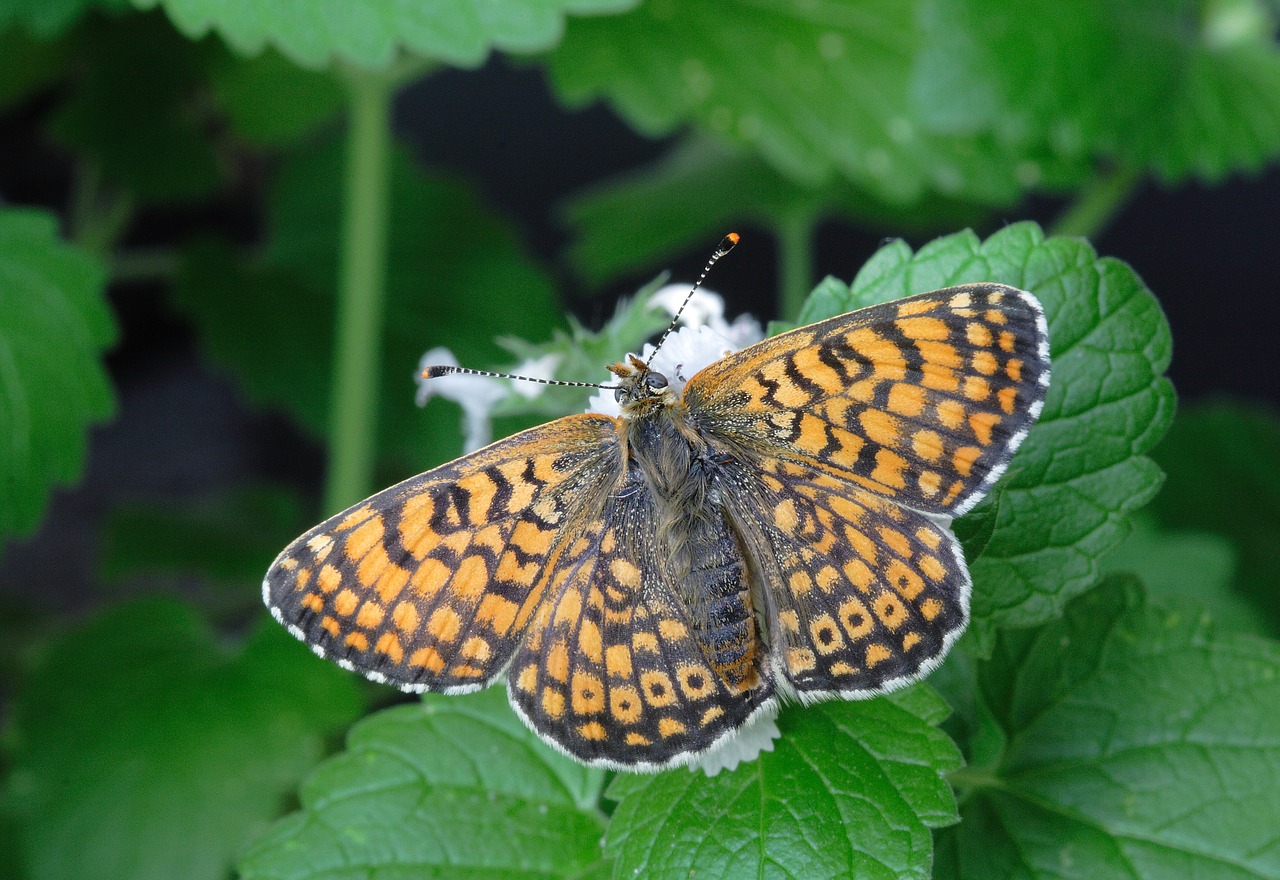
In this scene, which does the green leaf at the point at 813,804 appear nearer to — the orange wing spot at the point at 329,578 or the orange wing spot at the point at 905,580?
the orange wing spot at the point at 905,580

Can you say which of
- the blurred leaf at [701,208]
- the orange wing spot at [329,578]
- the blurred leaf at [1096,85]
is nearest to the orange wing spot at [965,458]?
the orange wing spot at [329,578]

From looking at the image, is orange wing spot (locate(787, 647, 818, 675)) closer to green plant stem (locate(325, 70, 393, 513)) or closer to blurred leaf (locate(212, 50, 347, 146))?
green plant stem (locate(325, 70, 393, 513))

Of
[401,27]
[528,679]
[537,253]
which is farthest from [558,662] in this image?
[537,253]

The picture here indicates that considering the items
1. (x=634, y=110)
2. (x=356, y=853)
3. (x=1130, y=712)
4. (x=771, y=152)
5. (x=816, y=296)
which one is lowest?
(x=1130, y=712)

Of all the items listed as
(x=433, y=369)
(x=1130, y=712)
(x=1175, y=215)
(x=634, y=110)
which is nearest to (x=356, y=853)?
(x=433, y=369)

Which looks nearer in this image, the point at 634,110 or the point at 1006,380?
the point at 1006,380

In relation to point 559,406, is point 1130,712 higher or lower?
lower

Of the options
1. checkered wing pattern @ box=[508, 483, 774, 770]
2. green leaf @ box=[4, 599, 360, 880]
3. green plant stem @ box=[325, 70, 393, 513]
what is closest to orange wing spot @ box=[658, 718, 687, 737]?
checkered wing pattern @ box=[508, 483, 774, 770]

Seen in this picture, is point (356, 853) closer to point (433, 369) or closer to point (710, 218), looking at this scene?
point (433, 369)
